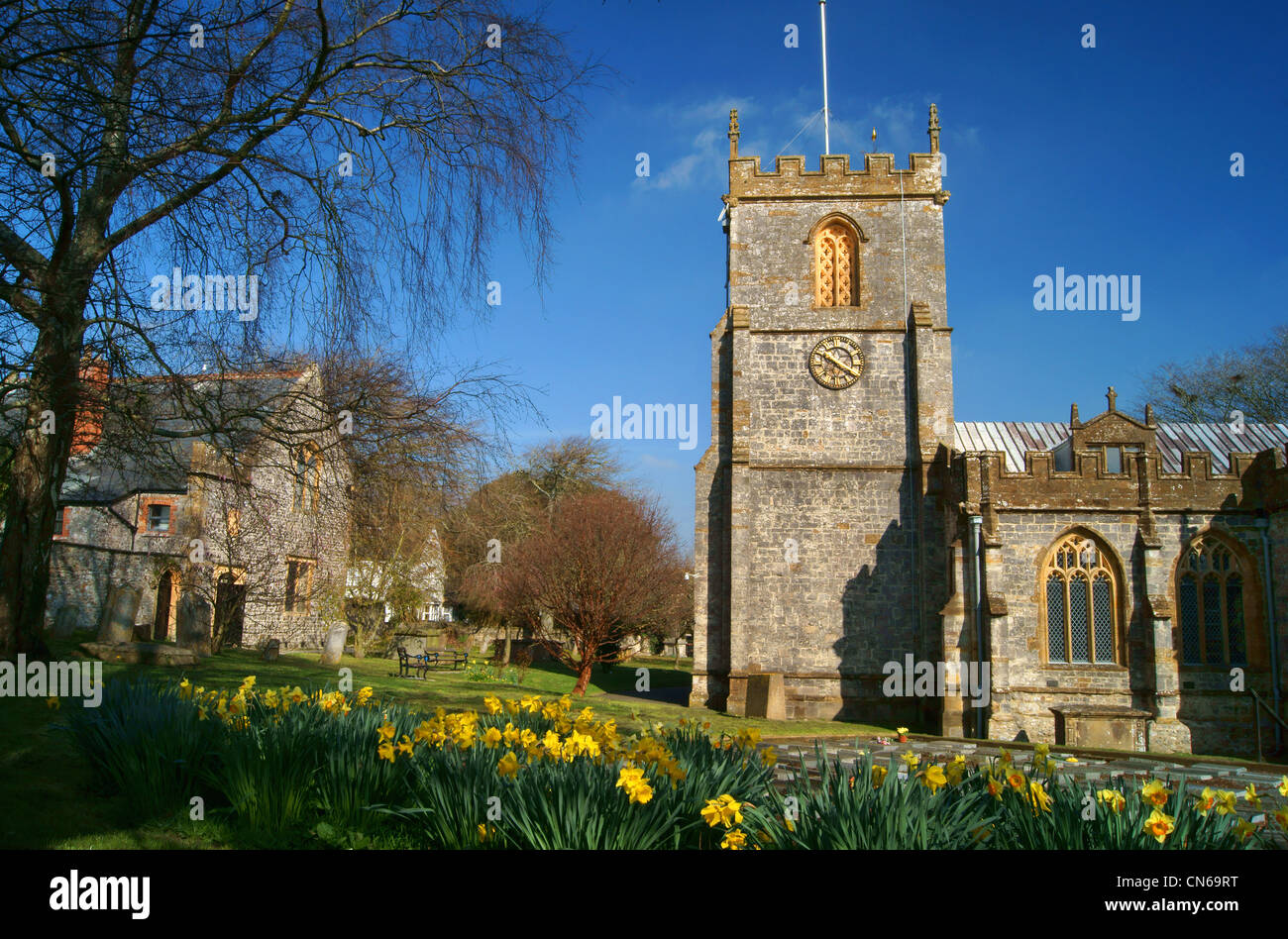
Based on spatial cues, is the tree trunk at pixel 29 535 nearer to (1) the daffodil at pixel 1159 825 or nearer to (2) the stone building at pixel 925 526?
(1) the daffodil at pixel 1159 825

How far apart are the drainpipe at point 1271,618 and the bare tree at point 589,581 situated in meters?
15.3

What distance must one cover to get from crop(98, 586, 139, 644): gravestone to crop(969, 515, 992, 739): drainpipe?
1605cm

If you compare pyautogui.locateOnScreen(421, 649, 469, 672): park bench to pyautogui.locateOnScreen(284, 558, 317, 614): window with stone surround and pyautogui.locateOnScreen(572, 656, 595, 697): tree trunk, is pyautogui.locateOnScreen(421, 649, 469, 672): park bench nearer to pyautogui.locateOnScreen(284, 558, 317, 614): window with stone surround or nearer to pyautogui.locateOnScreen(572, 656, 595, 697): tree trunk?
pyautogui.locateOnScreen(572, 656, 595, 697): tree trunk

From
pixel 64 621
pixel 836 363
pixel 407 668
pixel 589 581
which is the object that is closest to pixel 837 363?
pixel 836 363

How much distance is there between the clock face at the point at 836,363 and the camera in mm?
22000

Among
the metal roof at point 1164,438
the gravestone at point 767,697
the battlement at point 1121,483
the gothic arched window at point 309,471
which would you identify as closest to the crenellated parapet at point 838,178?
the metal roof at point 1164,438

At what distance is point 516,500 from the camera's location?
1430 inches

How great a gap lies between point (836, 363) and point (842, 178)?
4.98 m

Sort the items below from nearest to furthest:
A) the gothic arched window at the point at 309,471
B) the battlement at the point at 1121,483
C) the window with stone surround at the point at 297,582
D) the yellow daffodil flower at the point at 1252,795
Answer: the yellow daffodil flower at the point at 1252,795, the gothic arched window at the point at 309,471, the battlement at the point at 1121,483, the window with stone surround at the point at 297,582

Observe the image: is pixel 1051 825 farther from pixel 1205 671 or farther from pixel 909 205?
pixel 909 205

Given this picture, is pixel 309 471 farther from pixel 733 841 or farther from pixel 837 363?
pixel 837 363

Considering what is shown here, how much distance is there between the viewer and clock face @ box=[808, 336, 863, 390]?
2200 cm

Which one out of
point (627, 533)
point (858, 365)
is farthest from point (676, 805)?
point (627, 533)

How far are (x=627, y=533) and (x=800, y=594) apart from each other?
10.3 m
